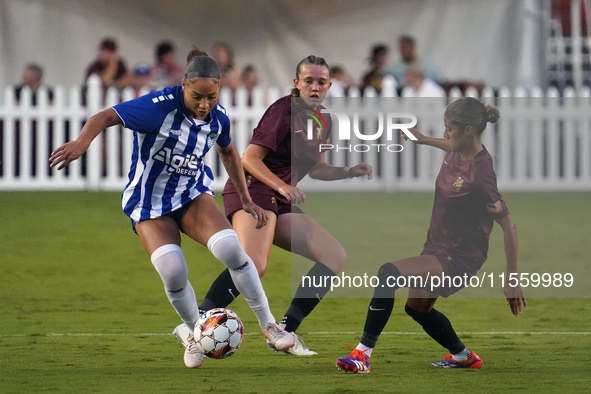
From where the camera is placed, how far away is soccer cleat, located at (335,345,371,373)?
18.0ft

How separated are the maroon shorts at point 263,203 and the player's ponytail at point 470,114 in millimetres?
1349

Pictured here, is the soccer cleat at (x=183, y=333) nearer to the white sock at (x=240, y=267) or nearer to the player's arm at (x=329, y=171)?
the white sock at (x=240, y=267)

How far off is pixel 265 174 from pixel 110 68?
8.77 metres

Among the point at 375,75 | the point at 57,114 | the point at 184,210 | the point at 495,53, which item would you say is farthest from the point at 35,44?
the point at 184,210

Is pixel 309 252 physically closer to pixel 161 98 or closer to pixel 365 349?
pixel 365 349

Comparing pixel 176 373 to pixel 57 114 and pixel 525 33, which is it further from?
pixel 525 33

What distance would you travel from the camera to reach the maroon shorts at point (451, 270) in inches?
217

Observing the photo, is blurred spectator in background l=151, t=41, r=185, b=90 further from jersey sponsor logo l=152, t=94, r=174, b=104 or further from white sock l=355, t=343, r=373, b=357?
white sock l=355, t=343, r=373, b=357

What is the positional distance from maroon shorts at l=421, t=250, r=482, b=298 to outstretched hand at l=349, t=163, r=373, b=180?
0.87m

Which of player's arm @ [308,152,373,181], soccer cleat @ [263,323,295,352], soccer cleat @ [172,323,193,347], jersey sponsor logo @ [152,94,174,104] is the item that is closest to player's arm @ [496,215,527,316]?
player's arm @ [308,152,373,181]

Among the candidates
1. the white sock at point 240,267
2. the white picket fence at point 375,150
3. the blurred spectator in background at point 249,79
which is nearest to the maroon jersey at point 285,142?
the white sock at point 240,267

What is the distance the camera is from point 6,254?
10227 mm

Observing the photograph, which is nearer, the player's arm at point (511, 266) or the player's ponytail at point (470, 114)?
the player's arm at point (511, 266)

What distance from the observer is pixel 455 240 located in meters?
5.62
